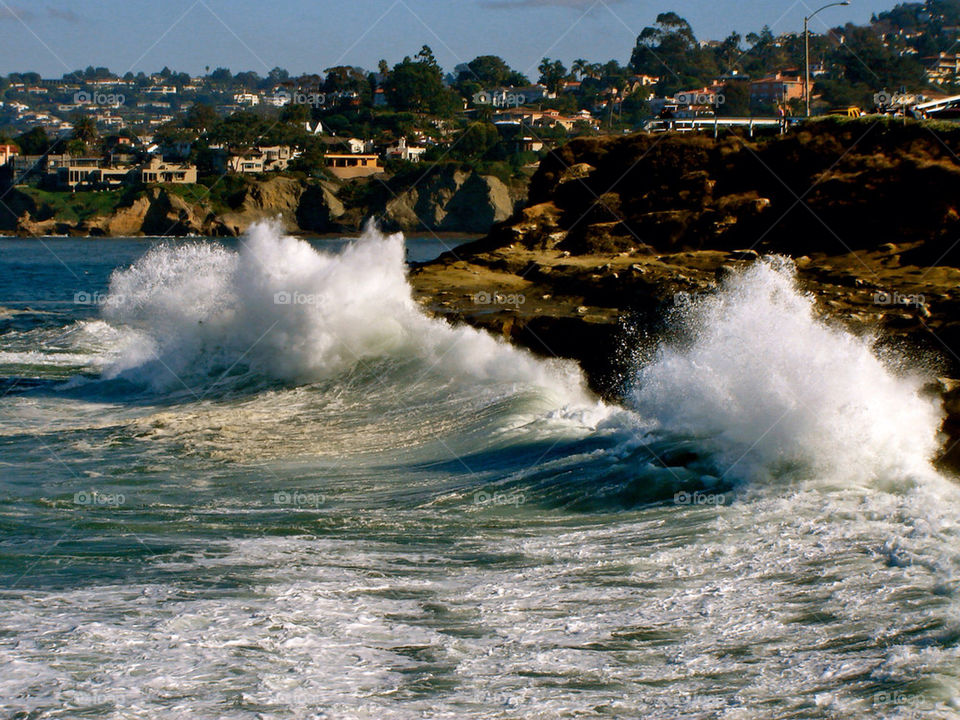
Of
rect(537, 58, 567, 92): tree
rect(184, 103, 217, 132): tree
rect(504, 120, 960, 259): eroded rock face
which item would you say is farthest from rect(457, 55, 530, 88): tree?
rect(504, 120, 960, 259): eroded rock face

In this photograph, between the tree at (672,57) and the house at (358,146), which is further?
the tree at (672,57)

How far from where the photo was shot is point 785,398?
12.2 metres

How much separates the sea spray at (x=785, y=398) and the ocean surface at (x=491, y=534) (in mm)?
39

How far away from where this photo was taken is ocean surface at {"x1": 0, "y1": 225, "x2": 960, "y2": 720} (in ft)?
23.0

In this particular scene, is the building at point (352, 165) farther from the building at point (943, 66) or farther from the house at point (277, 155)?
the building at point (943, 66)

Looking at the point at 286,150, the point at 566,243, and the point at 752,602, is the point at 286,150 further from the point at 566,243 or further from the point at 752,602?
the point at 752,602

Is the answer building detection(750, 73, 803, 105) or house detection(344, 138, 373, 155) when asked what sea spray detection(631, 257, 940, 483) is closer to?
house detection(344, 138, 373, 155)

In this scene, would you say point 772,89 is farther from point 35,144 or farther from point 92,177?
point 35,144

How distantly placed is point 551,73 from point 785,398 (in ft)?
563

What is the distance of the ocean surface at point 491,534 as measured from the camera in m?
7.02

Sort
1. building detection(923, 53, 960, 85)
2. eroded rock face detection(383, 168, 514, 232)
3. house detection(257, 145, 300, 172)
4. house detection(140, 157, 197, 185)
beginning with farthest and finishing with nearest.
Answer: building detection(923, 53, 960, 85)
house detection(257, 145, 300, 172)
house detection(140, 157, 197, 185)
eroded rock face detection(383, 168, 514, 232)

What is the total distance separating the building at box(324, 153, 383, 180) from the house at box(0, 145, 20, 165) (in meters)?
37.5

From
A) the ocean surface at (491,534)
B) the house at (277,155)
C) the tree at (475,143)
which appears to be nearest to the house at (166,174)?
the house at (277,155)

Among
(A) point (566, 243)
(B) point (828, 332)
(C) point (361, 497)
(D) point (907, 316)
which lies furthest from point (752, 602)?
(A) point (566, 243)
